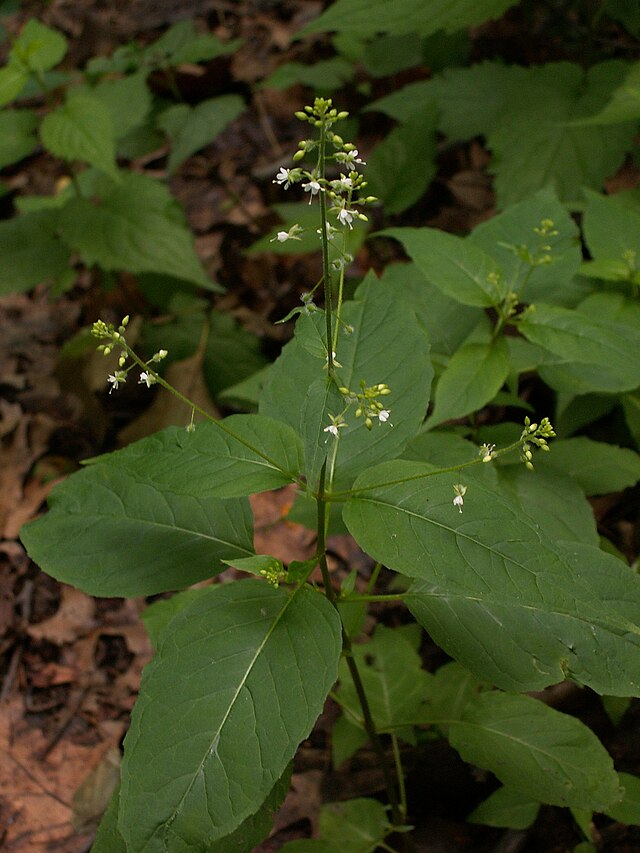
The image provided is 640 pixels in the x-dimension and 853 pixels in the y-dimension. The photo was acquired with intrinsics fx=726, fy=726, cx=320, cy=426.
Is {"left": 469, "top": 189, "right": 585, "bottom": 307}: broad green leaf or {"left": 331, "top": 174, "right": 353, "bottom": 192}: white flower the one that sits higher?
{"left": 331, "top": 174, "right": 353, "bottom": 192}: white flower

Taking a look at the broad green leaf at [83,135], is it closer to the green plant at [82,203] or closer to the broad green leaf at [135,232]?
the green plant at [82,203]

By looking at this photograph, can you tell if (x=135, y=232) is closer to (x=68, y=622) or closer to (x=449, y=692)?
(x=68, y=622)

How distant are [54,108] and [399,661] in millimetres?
3270

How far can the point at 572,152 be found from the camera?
3.80m

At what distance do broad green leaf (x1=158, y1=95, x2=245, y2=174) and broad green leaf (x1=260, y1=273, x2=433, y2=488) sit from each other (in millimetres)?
3279

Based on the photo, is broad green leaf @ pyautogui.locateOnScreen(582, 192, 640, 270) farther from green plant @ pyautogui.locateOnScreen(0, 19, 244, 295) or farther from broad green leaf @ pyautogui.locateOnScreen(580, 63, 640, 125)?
green plant @ pyautogui.locateOnScreen(0, 19, 244, 295)

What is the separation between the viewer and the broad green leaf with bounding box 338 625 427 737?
242cm

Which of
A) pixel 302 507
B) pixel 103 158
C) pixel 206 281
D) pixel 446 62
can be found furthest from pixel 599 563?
pixel 446 62

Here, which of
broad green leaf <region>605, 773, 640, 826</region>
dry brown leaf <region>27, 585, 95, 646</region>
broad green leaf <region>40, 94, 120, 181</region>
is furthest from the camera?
broad green leaf <region>40, 94, 120, 181</region>

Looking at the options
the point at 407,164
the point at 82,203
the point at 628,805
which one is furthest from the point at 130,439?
the point at 628,805

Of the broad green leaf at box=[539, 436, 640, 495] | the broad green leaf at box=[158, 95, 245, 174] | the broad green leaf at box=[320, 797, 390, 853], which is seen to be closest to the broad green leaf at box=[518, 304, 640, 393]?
the broad green leaf at box=[539, 436, 640, 495]

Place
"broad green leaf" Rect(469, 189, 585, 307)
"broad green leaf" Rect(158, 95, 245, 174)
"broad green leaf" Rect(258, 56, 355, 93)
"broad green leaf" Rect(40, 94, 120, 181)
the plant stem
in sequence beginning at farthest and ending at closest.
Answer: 1. "broad green leaf" Rect(258, 56, 355, 93)
2. "broad green leaf" Rect(158, 95, 245, 174)
3. "broad green leaf" Rect(40, 94, 120, 181)
4. "broad green leaf" Rect(469, 189, 585, 307)
5. the plant stem

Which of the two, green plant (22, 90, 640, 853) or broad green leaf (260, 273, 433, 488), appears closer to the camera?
green plant (22, 90, 640, 853)

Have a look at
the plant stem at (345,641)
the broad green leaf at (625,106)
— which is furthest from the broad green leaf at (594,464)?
the broad green leaf at (625,106)
